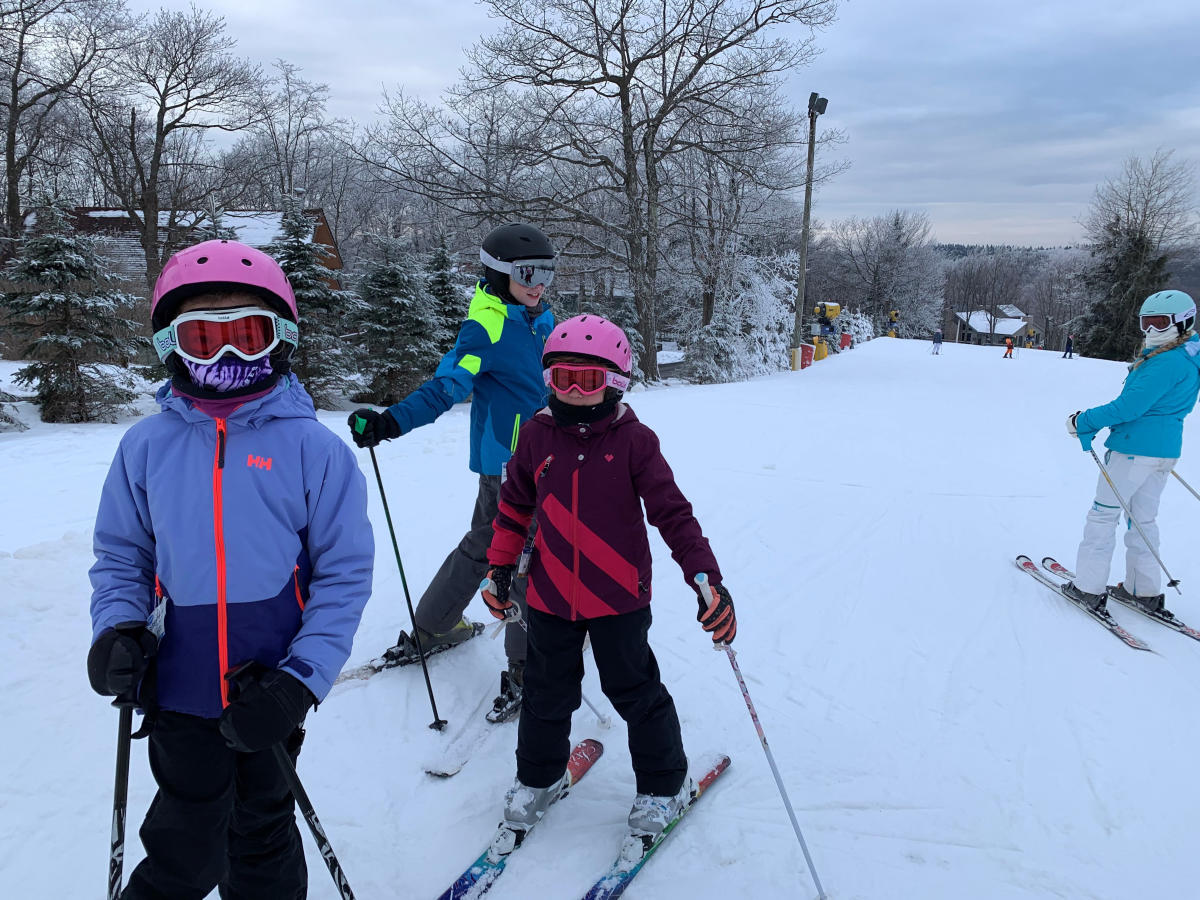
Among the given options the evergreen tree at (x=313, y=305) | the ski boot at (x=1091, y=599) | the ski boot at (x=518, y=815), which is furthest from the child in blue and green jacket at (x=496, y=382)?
the evergreen tree at (x=313, y=305)

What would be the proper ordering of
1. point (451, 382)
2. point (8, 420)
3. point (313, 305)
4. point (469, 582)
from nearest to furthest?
point (451, 382), point (469, 582), point (8, 420), point (313, 305)

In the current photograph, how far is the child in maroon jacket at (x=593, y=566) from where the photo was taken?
7.68 ft

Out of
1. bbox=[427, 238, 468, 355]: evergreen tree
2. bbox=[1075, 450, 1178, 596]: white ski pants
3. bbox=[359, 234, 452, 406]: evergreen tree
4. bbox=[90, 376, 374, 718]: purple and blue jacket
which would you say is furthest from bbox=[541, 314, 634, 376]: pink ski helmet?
bbox=[427, 238, 468, 355]: evergreen tree

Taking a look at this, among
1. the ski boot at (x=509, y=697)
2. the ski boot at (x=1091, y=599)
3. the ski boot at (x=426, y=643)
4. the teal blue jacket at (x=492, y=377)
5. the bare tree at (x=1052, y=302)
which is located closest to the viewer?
the teal blue jacket at (x=492, y=377)

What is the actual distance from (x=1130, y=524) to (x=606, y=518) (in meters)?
4.30

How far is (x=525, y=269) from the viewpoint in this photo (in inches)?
120

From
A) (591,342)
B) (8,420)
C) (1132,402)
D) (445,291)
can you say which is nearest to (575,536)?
→ (591,342)

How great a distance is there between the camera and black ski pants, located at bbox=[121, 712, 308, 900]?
1.77 m

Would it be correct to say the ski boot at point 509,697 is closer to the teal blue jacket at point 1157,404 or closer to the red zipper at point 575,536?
the red zipper at point 575,536

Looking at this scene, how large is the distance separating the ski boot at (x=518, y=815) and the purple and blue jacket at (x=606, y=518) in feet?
2.38

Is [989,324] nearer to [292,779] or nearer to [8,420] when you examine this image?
[8,420]

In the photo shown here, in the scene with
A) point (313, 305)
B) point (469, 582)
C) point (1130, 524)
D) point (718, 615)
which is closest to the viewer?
point (718, 615)

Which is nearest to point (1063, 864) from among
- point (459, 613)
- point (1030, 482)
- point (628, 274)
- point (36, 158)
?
point (459, 613)

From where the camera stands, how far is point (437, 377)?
302cm
